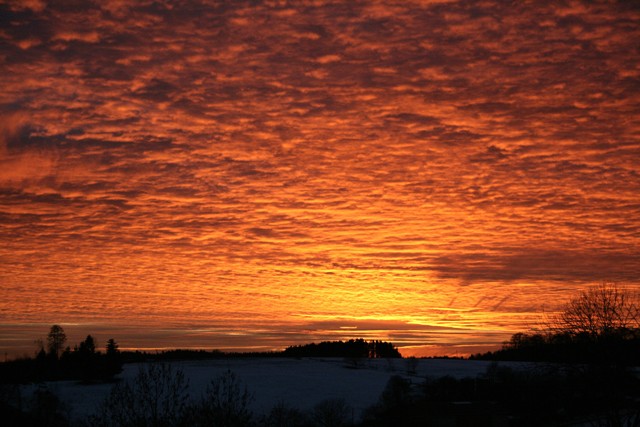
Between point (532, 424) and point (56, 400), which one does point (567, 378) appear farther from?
point (56, 400)

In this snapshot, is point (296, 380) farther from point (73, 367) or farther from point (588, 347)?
point (588, 347)

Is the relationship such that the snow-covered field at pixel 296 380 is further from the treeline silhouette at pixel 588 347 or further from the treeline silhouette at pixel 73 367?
the treeline silhouette at pixel 588 347

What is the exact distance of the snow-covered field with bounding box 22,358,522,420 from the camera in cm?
10019

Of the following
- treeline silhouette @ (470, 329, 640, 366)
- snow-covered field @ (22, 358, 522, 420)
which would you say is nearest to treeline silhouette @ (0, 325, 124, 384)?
snow-covered field @ (22, 358, 522, 420)

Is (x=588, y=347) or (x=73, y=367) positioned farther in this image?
(x=73, y=367)

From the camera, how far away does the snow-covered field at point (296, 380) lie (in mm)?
100188

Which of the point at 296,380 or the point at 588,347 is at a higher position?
the point at 588,347

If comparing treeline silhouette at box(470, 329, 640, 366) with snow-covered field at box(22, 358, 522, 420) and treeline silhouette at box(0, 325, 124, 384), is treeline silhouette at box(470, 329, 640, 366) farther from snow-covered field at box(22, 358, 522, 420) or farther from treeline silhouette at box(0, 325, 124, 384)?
treeline silhouette at box(0, 325, 124, 384)

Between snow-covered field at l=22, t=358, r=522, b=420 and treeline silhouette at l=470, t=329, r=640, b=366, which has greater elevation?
treeline silhouette at l=470, t=329, r=640, b=366

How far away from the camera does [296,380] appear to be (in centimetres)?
12719

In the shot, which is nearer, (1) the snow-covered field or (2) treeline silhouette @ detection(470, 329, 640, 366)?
(2) treeline silhouette @ detection(470, 329, 640, 366)

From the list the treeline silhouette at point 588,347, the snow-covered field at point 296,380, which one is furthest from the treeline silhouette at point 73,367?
the treeline silhouette at point 588,347

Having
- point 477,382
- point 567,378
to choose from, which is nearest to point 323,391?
point 477,382

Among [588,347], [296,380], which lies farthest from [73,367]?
[588,347]
